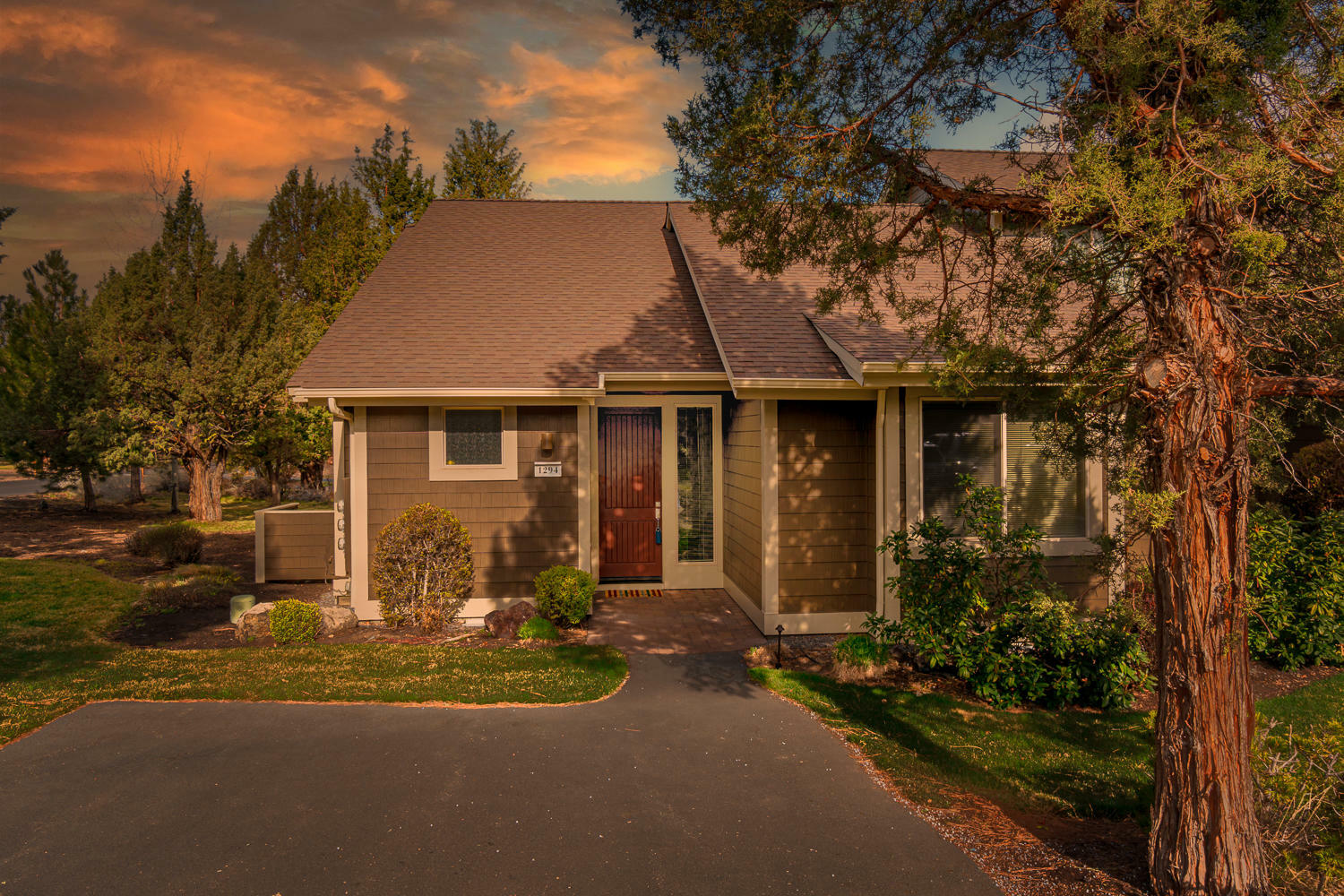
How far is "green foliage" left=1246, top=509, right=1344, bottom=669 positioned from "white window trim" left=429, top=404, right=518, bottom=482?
326 inches

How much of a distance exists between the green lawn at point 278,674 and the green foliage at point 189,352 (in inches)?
414

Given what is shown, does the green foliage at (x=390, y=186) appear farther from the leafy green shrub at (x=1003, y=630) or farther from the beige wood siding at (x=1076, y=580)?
the beige wood siding at (x=1076, y=580)

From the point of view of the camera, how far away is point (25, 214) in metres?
22.5

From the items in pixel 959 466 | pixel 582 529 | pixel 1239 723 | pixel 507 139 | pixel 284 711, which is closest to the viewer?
pixel 1239 723

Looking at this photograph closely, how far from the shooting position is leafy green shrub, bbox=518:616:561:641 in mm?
7742

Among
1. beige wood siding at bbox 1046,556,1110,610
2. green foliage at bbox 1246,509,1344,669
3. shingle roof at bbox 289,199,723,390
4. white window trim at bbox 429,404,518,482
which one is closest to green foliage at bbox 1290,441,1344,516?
green foliage at bbox 1246,509,1344,669

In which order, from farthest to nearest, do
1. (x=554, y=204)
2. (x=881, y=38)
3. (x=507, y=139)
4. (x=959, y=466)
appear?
(x=507, y=139), (x=554, y=204), (x=959, y=466), (x=881, y=38)

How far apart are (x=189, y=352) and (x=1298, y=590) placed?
2246 cm

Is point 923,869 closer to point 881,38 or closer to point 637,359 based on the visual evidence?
point 881,38

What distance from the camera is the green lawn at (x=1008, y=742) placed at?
4457 mm

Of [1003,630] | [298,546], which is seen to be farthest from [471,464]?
[1003,630]

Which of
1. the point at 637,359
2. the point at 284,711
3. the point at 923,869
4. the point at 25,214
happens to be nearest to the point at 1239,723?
the point at 923,869

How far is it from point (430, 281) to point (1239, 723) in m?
10.8

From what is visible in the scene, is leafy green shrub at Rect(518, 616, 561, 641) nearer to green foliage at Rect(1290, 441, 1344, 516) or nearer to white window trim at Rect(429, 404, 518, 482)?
white window trim at Rect(429, 404, 518, 482)
